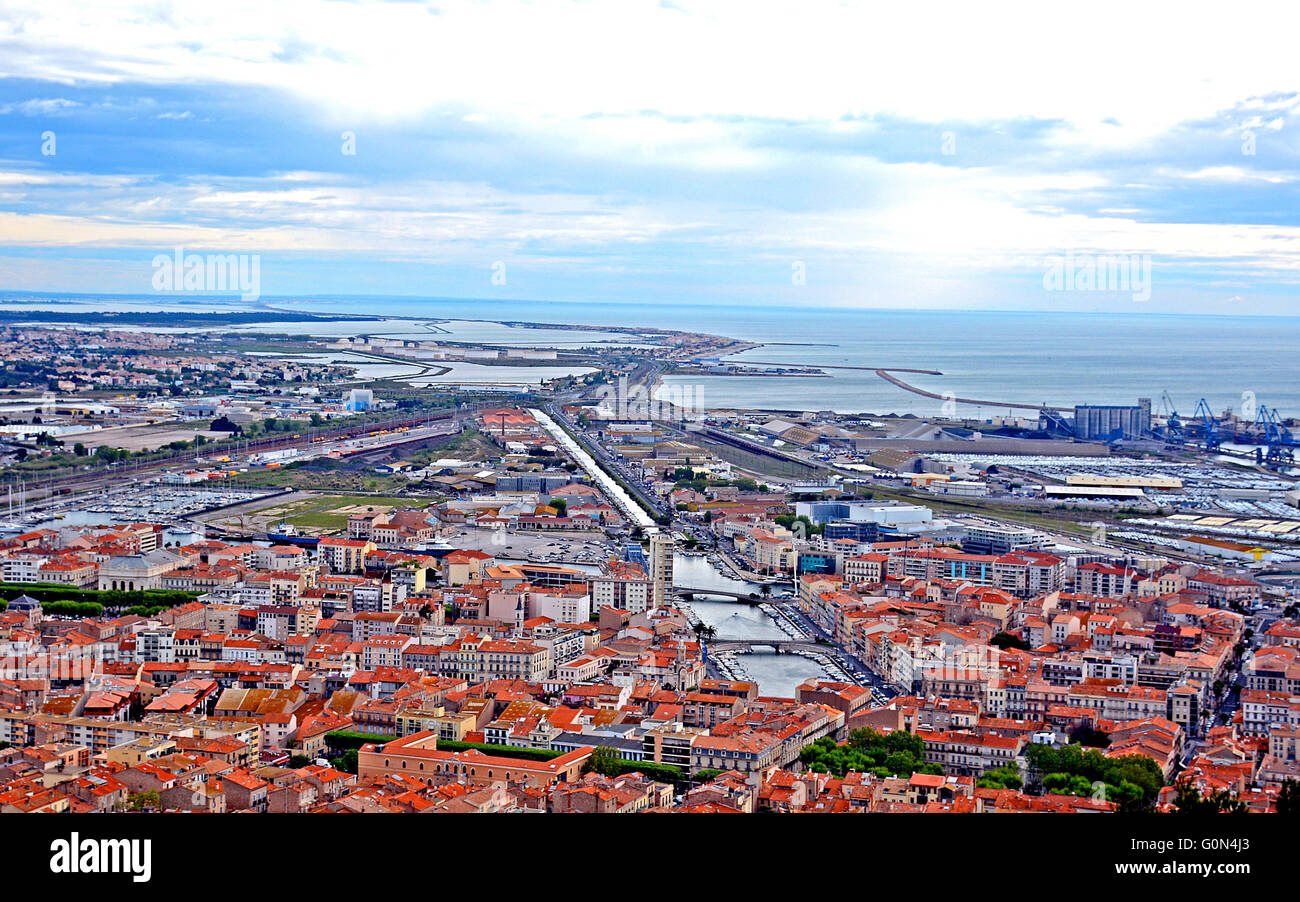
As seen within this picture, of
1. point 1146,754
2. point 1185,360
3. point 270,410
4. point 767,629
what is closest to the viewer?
point 1146,754

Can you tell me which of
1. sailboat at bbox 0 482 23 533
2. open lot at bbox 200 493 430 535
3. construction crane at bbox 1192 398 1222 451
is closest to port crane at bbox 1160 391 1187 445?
construction crane at bbox 1192 398 1222 451

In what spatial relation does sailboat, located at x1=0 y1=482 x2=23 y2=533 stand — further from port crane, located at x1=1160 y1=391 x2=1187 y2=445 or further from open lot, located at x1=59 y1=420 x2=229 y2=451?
port crane, located at x1=1160 y1=391 x2=1187 y2=445

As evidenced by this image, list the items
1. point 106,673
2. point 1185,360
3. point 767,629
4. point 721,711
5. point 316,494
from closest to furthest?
point 721,711 < point 106,673 < point 767,629 < point 316,494 < point 1185,360

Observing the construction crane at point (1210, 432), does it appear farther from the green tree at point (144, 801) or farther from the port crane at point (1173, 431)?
the green tree at point (144, 801)

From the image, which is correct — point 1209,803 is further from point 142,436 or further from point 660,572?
point 142,436

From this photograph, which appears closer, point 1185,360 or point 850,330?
point 1185,360

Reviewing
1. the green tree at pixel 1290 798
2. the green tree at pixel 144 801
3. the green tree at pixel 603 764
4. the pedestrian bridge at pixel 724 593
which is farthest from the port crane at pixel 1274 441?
the green tree at pixel 144 801
